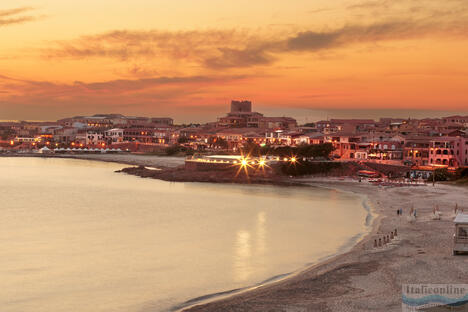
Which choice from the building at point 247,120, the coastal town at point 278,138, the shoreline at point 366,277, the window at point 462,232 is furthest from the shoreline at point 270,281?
the building at point 247,120

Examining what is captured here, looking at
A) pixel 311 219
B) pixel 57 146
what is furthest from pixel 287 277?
pixel 57 146

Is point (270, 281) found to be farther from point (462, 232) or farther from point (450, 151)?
point (450, 151)

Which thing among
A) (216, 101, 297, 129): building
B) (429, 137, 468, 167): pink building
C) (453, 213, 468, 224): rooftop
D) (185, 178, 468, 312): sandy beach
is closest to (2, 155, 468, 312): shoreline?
(185, 178, 468, 312): sandy beach

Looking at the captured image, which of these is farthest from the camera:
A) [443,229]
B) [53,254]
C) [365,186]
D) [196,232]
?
[365,186]

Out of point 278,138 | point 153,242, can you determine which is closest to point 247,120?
point 278,138

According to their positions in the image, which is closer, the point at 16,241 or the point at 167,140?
the point at 16,241

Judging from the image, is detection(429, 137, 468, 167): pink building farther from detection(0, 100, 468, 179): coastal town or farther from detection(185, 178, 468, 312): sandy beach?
detection(185, 178, 468, 312): sandy beach

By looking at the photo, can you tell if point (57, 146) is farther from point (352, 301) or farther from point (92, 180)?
point (352, 301)

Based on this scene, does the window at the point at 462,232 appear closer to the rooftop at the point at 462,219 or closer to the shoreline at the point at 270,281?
the rooftop at the point at 462,219
